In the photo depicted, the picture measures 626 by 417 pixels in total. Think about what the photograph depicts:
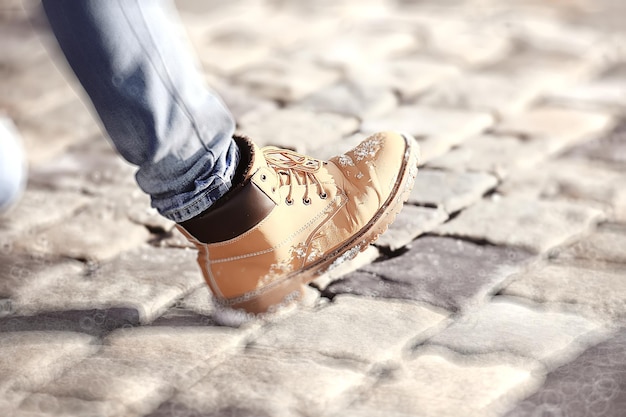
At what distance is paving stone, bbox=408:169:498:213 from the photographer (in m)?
2.30

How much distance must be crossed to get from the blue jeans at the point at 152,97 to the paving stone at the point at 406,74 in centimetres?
140

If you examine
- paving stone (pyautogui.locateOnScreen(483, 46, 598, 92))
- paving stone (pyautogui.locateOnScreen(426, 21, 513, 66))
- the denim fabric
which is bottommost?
paving stone (pyautogui.locateOnScreen(483, 46, 598, 92))

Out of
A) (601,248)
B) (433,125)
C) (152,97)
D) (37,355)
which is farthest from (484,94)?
(37,355)

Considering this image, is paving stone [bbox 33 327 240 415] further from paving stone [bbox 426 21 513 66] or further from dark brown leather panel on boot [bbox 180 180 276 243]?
paving stone [bbox 426 21 513 66]

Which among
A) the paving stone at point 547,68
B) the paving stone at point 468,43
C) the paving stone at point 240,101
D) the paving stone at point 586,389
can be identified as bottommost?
the paving stone at point 547,68

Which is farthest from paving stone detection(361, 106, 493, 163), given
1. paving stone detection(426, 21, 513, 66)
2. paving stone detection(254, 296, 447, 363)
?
paving stone detection(254, 296, 447, 363)

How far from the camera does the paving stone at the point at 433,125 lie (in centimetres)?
266

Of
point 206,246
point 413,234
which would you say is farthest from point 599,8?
point 206,246

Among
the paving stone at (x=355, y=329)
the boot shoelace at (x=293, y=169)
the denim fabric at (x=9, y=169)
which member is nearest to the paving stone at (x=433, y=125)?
the boot shoelace at (x=293, y=169)

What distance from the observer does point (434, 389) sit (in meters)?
1.55

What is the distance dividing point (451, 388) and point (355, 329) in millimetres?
274

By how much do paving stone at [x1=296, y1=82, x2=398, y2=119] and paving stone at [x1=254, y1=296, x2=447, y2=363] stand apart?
3.70 ft

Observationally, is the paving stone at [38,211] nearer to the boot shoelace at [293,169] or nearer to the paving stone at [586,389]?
the boot shoelace at [293,169]

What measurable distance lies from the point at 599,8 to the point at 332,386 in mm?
2677
